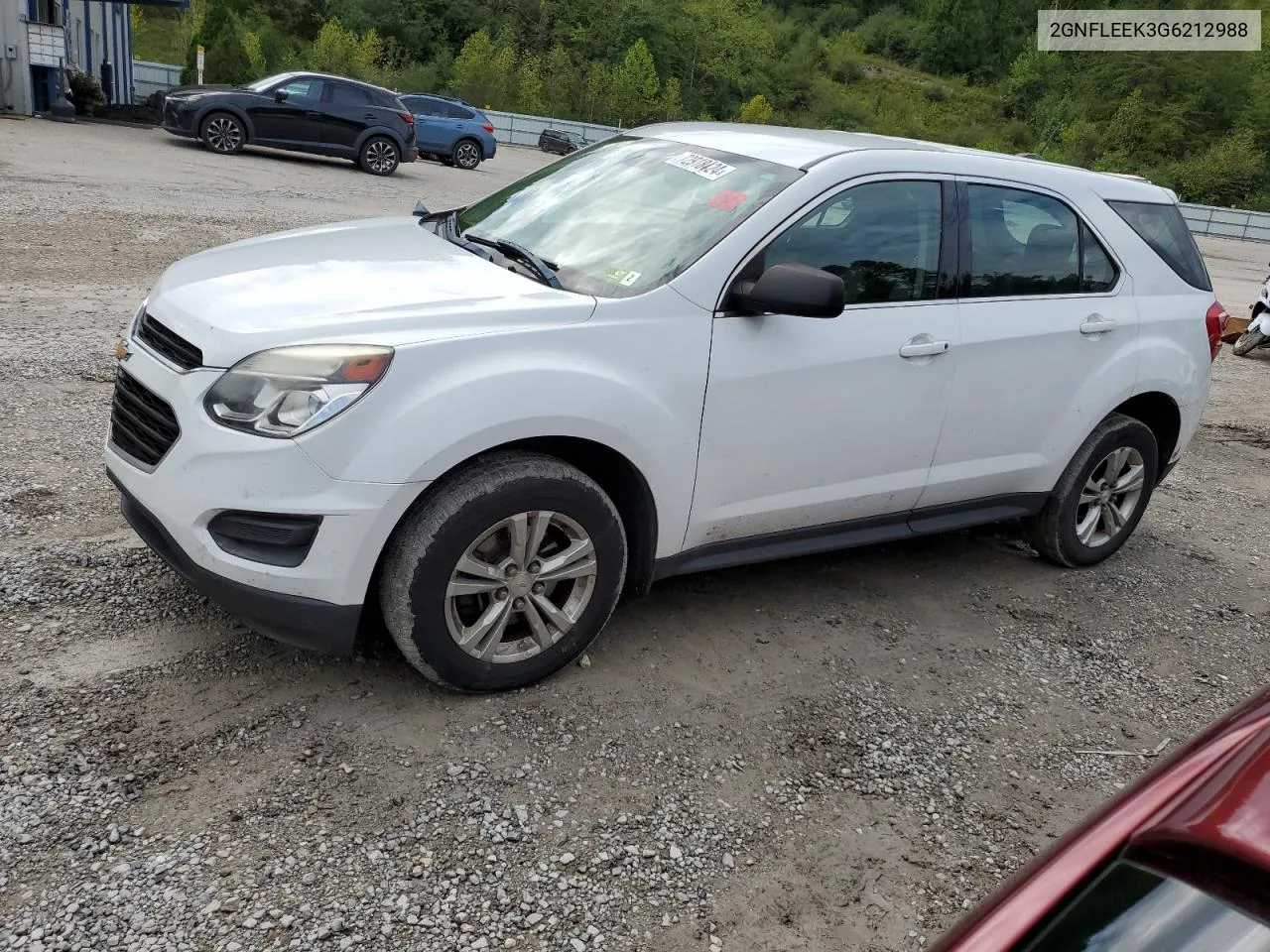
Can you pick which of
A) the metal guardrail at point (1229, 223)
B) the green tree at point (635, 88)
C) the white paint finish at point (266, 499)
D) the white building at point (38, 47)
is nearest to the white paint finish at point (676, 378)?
the white paint finish at point (266, 499)

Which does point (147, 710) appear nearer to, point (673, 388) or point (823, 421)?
point (673, 388)

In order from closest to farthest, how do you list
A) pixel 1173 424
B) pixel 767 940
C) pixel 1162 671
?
pixel 767 940 < pixel 1162 671 < pixel 1173 424

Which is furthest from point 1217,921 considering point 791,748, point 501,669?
point 501,669

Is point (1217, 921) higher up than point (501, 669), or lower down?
higher up

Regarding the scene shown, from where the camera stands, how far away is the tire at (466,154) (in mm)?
23312

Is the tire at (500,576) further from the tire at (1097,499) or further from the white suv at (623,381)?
the tire at (1097,499)

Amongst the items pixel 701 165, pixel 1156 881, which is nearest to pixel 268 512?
pixel 701 165

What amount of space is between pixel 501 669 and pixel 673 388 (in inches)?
41.4

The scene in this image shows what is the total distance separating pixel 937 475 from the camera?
4.23 metres

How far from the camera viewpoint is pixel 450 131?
909 inches

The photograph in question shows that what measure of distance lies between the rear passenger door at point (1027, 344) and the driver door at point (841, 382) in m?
0.12

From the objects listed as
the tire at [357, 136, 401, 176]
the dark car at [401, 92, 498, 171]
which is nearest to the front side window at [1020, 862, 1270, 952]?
the tire at [357, 136, 401, 176]

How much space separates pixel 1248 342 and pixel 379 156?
44.7 feet

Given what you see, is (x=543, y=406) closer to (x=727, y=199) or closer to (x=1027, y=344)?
(x=727, y=199)
